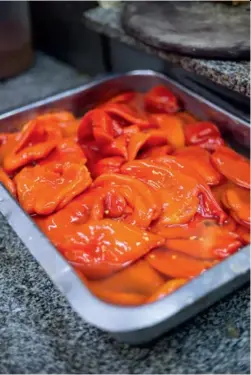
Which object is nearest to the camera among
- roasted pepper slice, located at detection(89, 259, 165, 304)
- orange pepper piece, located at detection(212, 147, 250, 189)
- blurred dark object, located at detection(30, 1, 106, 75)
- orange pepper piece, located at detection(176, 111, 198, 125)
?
roasted pepper slice, located at detection(89, 259, 165, 304)

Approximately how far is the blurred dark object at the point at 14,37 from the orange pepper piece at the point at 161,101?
45 centimetres

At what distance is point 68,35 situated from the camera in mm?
1736

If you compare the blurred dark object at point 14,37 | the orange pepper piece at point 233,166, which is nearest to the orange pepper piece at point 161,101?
the orange pepper piece at point 233,166

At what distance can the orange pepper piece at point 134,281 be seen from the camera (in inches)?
33.5

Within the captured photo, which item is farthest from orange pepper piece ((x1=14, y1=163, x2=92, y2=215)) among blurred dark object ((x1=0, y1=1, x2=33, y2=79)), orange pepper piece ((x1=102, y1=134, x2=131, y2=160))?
blurred dark object ((x1=0, y1=1, x2=33, y2=79))

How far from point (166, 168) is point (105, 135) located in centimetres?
18

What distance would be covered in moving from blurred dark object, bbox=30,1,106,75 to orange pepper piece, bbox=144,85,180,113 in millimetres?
364

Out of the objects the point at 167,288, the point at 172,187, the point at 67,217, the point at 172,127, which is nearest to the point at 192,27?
the point at 172,127

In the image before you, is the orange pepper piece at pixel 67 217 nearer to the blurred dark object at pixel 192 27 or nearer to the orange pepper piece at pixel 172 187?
the orange pepper piece at pixel 172 187

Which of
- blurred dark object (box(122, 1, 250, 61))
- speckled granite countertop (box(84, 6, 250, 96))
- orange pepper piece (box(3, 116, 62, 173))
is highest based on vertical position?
blurred dark object (box(122, 1, 250, 61))

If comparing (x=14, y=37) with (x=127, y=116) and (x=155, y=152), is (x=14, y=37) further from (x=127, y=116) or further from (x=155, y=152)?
(x=155, y=152)

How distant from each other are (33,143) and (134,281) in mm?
458

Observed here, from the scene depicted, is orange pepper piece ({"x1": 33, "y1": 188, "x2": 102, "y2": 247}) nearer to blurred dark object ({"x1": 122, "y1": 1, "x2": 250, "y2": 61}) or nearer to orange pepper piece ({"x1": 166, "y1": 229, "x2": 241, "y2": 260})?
orange pepper piece ({"x1": 166, "y1": 229, "x2": 241, "y2": 260})

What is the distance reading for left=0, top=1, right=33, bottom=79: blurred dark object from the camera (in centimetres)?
152
